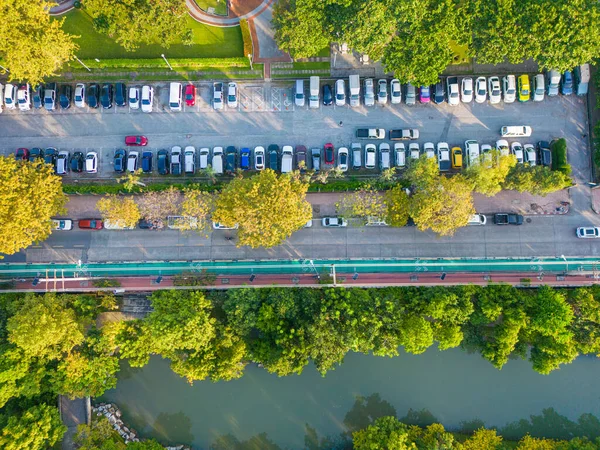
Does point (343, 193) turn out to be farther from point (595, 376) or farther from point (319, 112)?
point (595, 376)

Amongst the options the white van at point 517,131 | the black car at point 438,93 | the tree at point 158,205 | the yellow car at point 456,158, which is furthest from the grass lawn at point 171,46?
the white van at point 517,131

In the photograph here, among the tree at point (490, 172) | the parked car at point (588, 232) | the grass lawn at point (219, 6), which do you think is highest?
the grass lawn at point (219, 6)

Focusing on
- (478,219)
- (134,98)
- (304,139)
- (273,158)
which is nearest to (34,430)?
(134,98)

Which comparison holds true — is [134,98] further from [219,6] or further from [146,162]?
[219,6]

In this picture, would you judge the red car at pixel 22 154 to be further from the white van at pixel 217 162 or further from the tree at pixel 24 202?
the white van at pixel 217 162

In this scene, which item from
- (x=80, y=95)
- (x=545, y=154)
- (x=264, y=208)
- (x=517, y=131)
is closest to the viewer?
(x=264, y=208)

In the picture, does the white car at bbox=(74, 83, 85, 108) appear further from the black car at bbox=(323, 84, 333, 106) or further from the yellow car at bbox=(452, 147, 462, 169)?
the yellow car at bbox=(452, 147, 462, 169)

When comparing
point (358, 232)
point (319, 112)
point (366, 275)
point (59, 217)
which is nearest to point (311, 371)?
point (366, 275)
